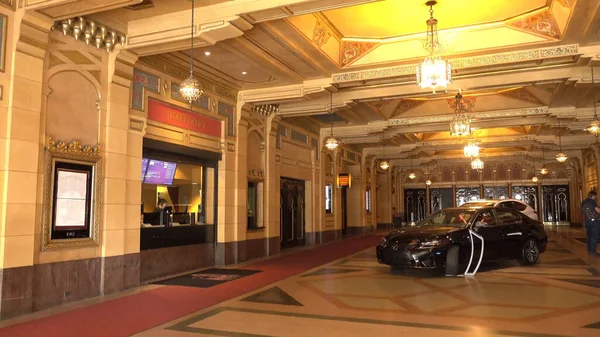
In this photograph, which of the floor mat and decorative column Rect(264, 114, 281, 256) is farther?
decorative column Rect(264, 114, 281, 256)

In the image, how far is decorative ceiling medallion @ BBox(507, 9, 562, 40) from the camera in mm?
7652

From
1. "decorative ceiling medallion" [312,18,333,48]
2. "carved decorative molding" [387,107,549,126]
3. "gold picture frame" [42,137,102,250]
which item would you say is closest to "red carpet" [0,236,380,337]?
"gold picture frame" [42,137,102,250]

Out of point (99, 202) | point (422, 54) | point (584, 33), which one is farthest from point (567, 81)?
point (99, 202)

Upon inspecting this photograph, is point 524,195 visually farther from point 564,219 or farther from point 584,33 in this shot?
point 584,33

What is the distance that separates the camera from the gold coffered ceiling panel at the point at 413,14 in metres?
7.49

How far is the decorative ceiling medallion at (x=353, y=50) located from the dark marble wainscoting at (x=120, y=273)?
17.9 feet

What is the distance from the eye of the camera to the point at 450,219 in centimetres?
902

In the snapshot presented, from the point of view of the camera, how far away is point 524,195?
26.2 meters

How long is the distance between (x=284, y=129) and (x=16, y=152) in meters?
8.45

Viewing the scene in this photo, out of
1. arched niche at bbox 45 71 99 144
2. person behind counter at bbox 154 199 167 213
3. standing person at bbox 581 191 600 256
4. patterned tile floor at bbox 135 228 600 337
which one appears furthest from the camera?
standing person at bbox 581 191 600 256

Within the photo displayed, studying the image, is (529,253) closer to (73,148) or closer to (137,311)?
(137,311)

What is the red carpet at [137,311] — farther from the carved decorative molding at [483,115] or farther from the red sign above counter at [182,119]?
the carved decorative molding at [483,115]

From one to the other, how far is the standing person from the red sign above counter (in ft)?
30.9

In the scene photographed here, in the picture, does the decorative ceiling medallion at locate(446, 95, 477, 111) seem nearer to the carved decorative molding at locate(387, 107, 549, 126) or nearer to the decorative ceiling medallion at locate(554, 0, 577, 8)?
the carved decorative molding at locate(387, 107, 549, 126)
